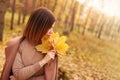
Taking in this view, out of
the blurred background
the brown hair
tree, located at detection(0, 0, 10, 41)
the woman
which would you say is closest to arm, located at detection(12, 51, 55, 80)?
the woman

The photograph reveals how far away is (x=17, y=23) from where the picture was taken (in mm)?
5246

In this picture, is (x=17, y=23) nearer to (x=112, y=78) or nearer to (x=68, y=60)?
(x=68, y=60)

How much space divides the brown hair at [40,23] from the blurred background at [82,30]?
2.48 meters

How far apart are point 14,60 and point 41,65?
24cm

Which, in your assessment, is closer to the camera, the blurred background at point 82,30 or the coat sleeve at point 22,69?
the coat sleeve at point 22,69

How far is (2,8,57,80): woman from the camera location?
7.82 feet

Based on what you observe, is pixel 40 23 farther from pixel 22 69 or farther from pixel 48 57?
pixel 22 69

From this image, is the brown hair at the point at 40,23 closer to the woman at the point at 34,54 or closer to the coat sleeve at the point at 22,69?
the woman at the point at 34,54

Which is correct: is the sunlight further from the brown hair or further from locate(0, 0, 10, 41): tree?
the brown hair

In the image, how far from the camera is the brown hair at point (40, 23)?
7.80 feet

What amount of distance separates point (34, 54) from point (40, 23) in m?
0.28

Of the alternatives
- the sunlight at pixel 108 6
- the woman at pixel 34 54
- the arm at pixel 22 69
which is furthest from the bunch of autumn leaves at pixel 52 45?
the sunlight at pixel 108 6

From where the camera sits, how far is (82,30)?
18.4 feet

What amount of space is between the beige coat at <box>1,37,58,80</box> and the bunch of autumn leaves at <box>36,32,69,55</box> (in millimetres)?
77
